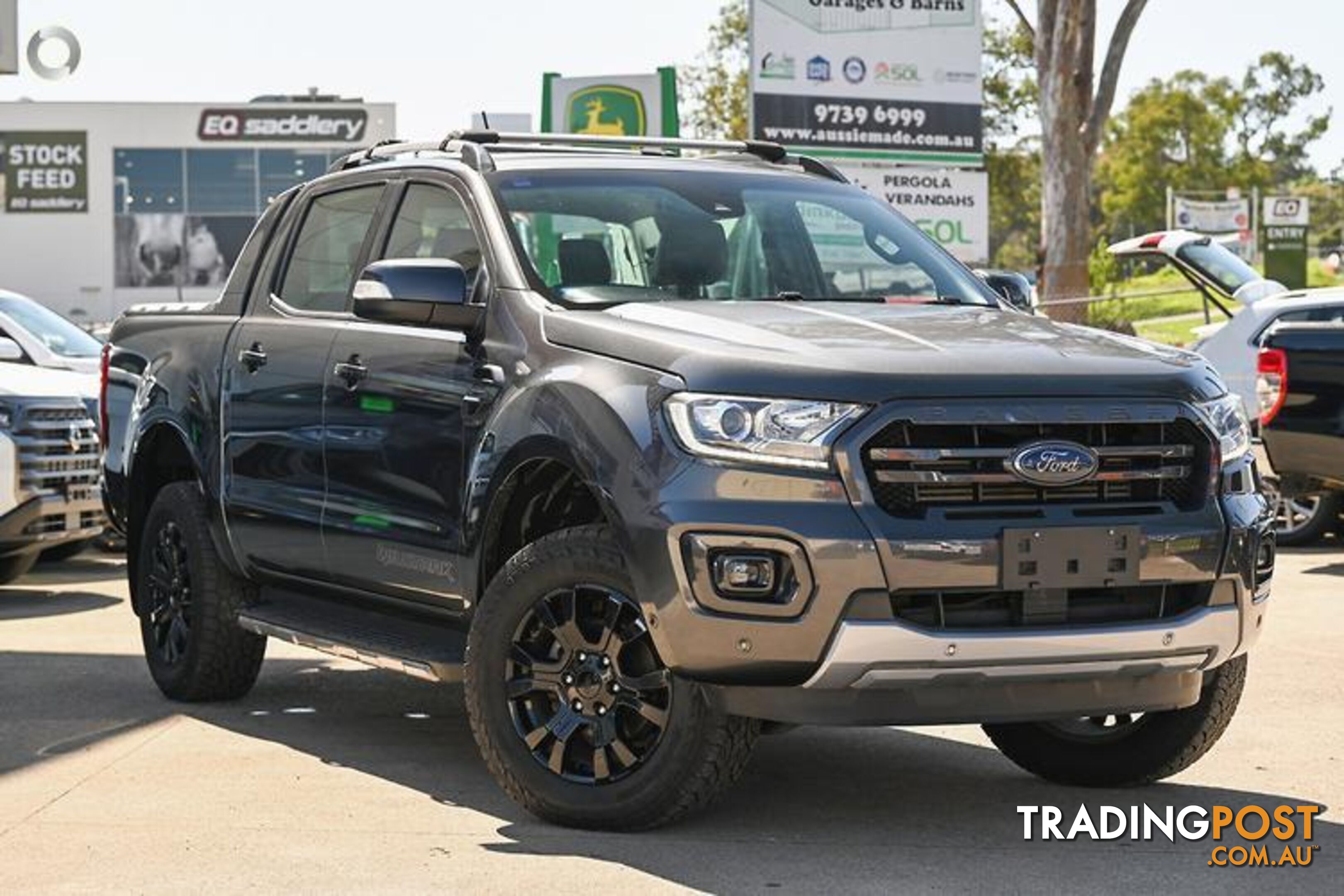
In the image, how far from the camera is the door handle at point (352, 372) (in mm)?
7418

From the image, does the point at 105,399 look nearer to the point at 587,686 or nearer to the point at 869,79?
the point at 587,686

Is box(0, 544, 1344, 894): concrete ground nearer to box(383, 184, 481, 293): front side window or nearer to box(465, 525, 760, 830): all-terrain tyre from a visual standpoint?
box(465, 525, 760, 830): all-terrain tyre

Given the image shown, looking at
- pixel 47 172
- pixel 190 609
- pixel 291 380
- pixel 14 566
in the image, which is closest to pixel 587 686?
pixel 291 380

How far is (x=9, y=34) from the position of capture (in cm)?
2639

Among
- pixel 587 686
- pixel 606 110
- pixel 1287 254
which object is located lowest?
pixel 587 686

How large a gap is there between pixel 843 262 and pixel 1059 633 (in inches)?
81.2

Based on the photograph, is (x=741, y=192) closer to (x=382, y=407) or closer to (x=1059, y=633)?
(x=382, y=407)

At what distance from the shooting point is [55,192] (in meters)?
63.0

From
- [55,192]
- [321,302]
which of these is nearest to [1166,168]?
[55,192]

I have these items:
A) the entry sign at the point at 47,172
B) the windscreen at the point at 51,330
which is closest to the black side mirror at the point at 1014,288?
the windscreen at the point at 51,330

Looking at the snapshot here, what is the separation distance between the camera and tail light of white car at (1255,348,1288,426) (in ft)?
46.8

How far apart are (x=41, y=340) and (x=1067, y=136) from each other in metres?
15.2

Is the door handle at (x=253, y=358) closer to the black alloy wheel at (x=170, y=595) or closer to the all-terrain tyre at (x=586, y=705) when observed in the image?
the black alloy wheel at (x=170, y=595)

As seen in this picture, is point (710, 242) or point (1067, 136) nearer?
point (710, 242)
